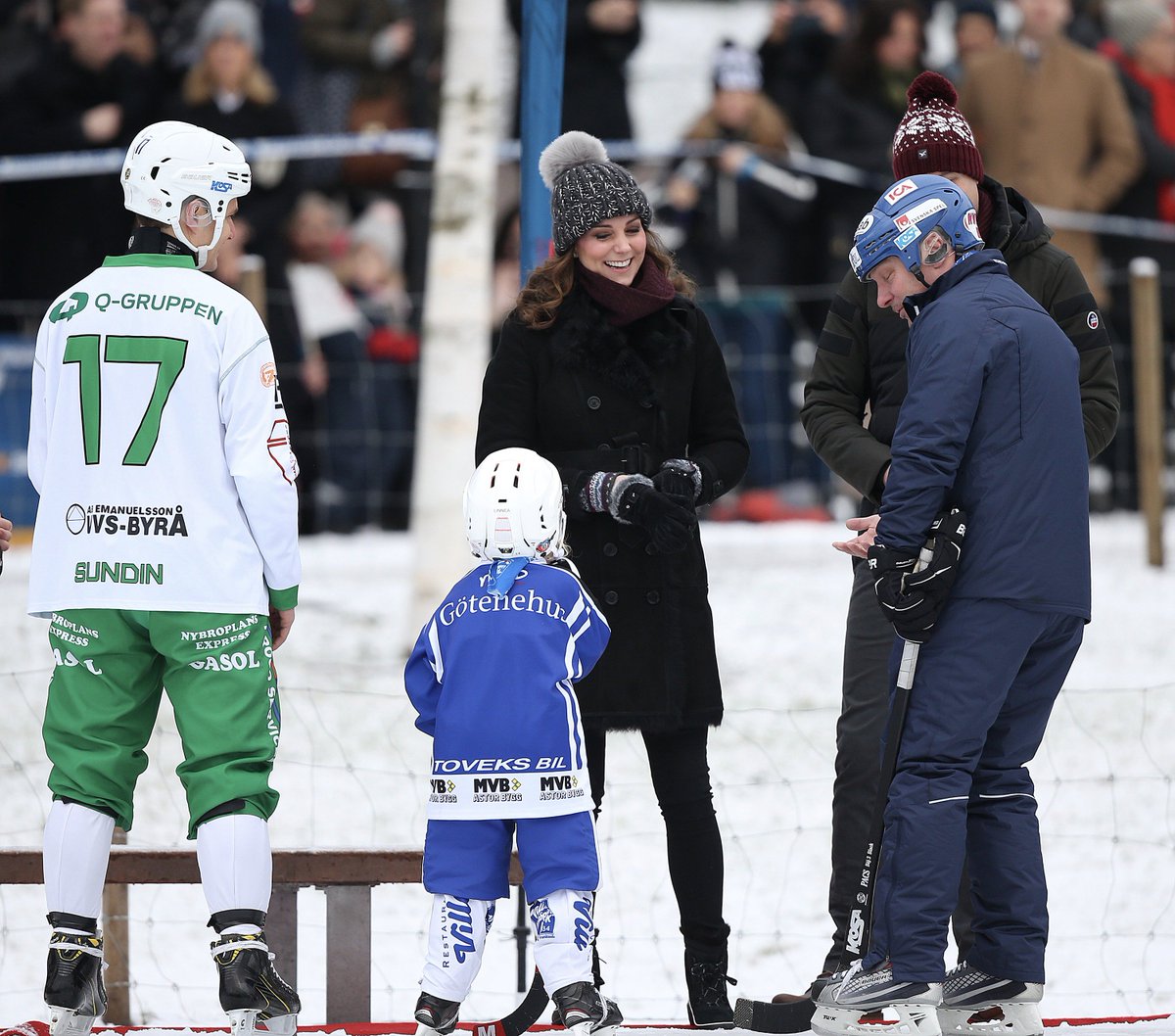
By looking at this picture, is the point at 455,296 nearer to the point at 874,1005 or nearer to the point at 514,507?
the point at 514,507

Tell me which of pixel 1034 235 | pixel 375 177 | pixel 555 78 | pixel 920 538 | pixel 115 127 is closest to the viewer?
pixel 920 538

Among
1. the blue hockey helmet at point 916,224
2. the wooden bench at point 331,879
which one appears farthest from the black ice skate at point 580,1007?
the blue hockey helmet at point 916,224

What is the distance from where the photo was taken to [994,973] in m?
4.55

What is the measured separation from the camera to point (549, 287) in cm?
498

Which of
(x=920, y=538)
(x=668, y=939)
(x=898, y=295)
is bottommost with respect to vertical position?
(x=668, y=939)

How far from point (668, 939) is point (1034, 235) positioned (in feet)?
8.45

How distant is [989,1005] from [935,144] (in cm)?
206

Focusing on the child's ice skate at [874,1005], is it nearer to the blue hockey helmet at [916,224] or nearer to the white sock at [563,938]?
the white sock at [563,938]

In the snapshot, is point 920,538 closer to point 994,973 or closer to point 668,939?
point 994,973

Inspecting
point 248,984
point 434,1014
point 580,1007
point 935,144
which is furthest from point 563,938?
point 935,144

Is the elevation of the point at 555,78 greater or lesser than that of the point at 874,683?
greater

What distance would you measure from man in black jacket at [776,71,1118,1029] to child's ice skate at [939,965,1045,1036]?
13.4 inches

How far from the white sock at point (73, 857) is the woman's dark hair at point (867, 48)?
8.06m

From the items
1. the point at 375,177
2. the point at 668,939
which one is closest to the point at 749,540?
the point at 375,177
